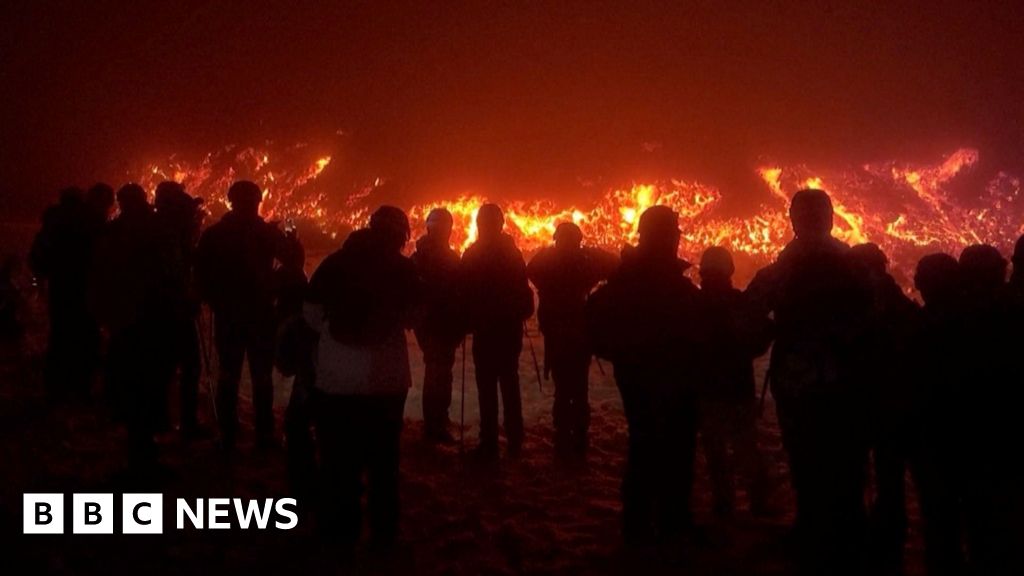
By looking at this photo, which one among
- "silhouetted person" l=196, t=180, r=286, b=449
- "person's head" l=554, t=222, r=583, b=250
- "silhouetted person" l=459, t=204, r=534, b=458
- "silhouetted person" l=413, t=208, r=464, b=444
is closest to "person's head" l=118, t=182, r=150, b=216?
"silhouetted person" l=196, t=180, r=286, b=449

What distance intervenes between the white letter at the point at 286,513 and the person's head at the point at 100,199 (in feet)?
11.7

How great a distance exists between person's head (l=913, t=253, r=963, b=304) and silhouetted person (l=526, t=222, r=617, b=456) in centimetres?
310

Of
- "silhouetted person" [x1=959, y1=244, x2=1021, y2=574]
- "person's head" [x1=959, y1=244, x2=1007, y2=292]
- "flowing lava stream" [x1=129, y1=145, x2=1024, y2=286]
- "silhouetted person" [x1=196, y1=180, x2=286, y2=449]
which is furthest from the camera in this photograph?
"flowing lava stream" [x1=129, y1=145, x2=1024, y2=286]

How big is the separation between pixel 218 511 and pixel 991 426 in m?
5.02

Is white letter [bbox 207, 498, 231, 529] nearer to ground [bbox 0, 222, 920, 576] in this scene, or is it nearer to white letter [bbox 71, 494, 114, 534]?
ground [bbox 0, 222, 920, 576]

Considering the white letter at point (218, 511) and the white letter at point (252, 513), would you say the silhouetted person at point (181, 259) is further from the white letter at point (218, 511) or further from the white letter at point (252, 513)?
the white letter at point (252, 513)

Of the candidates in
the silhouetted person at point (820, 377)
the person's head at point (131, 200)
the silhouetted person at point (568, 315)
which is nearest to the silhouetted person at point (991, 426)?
the silhouetted person at point (820, 377)

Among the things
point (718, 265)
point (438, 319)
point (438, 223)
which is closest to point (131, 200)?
point (438, 223)

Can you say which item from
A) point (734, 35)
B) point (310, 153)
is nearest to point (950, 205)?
point (734, 35)

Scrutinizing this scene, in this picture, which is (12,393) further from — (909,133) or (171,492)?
(909,133)

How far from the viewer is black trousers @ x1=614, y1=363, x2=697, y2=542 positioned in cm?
466

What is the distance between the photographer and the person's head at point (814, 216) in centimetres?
397

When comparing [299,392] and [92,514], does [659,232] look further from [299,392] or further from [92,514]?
[92,514]

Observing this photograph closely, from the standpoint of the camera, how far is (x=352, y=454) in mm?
4473
